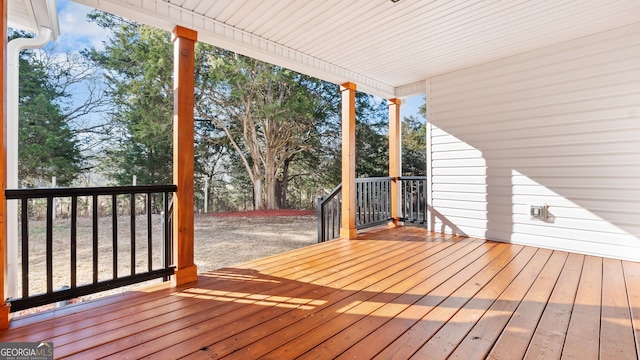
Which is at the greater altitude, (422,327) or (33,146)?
(33,146)

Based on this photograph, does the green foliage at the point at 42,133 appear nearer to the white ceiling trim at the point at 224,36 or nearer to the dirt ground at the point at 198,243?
the dirt ground at the point at 198,243

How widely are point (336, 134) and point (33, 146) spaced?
855 cm

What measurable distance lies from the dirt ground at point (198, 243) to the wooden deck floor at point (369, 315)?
1751mm

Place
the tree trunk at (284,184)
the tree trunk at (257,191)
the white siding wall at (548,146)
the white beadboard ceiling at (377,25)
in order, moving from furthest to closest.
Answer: the tree trunk at (284,184), the tree trunk at (257,191), the white siding wall at (548,146), the white beadboard ceiling at (377,25)

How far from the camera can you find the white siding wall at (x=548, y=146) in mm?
3152

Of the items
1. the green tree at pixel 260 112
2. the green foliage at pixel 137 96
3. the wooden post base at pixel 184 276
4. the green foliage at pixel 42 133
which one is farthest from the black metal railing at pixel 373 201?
the green foliage at pixel 42 133

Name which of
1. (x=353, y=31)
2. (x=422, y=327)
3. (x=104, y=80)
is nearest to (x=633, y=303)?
(x=422, y=327)

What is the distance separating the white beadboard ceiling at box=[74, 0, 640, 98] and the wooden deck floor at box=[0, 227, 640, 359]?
234 cm

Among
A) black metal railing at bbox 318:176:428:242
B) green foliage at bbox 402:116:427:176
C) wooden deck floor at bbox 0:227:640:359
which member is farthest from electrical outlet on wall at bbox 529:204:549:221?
green foliage at bbox 402:116:427:176

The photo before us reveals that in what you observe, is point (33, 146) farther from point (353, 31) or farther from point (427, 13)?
point (427, 13)

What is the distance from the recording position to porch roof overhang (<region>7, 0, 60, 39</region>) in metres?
2.48

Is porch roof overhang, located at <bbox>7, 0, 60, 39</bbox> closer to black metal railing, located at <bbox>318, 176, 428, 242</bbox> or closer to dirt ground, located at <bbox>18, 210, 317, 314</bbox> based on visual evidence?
dirt ground, located at <bbox>18, 210, 317, 314</bbox>

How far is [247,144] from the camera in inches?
383

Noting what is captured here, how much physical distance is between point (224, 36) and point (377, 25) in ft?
5.10
